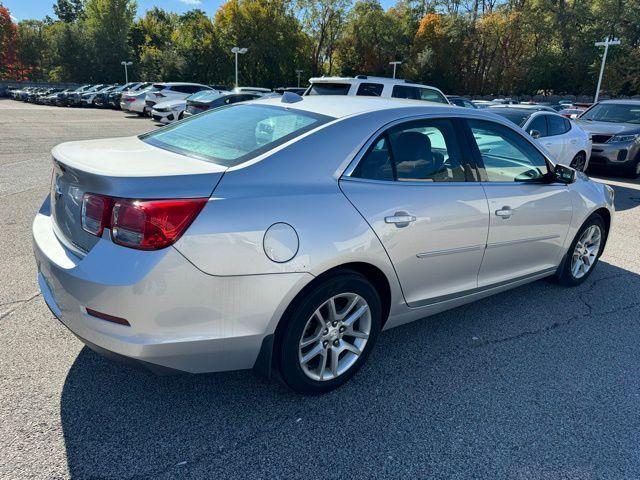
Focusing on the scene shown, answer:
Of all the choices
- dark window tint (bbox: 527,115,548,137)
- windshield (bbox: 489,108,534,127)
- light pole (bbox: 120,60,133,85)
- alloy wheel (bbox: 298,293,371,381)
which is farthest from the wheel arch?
light pole (bbox: 120,60,133,85)

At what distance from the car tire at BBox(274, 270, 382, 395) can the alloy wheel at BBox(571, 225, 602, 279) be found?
2582mm

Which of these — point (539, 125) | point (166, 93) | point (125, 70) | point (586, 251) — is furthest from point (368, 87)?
point (125, 70)

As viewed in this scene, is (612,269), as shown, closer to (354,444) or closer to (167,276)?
(354,444)

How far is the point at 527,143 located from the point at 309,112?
1967mm

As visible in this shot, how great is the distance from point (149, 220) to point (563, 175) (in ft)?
10.9

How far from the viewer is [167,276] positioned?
214 cm

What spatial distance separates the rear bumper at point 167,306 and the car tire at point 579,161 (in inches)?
371

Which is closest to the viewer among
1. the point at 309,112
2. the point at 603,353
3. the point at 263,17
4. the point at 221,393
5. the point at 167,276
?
the point at 167,276

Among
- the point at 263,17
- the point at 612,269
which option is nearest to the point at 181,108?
the point at 612,269

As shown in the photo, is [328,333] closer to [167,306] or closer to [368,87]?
[167,306]

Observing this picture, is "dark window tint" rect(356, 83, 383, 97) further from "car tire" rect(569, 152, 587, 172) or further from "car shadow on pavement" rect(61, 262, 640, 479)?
"car shadow on pavement" rect(61, 262, 640, 479)

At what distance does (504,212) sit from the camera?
347cm

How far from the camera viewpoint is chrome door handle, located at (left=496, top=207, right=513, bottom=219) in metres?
3.44

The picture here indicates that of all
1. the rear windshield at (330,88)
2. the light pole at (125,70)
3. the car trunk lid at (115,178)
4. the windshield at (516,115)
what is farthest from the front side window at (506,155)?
the light pole at (125,70)
